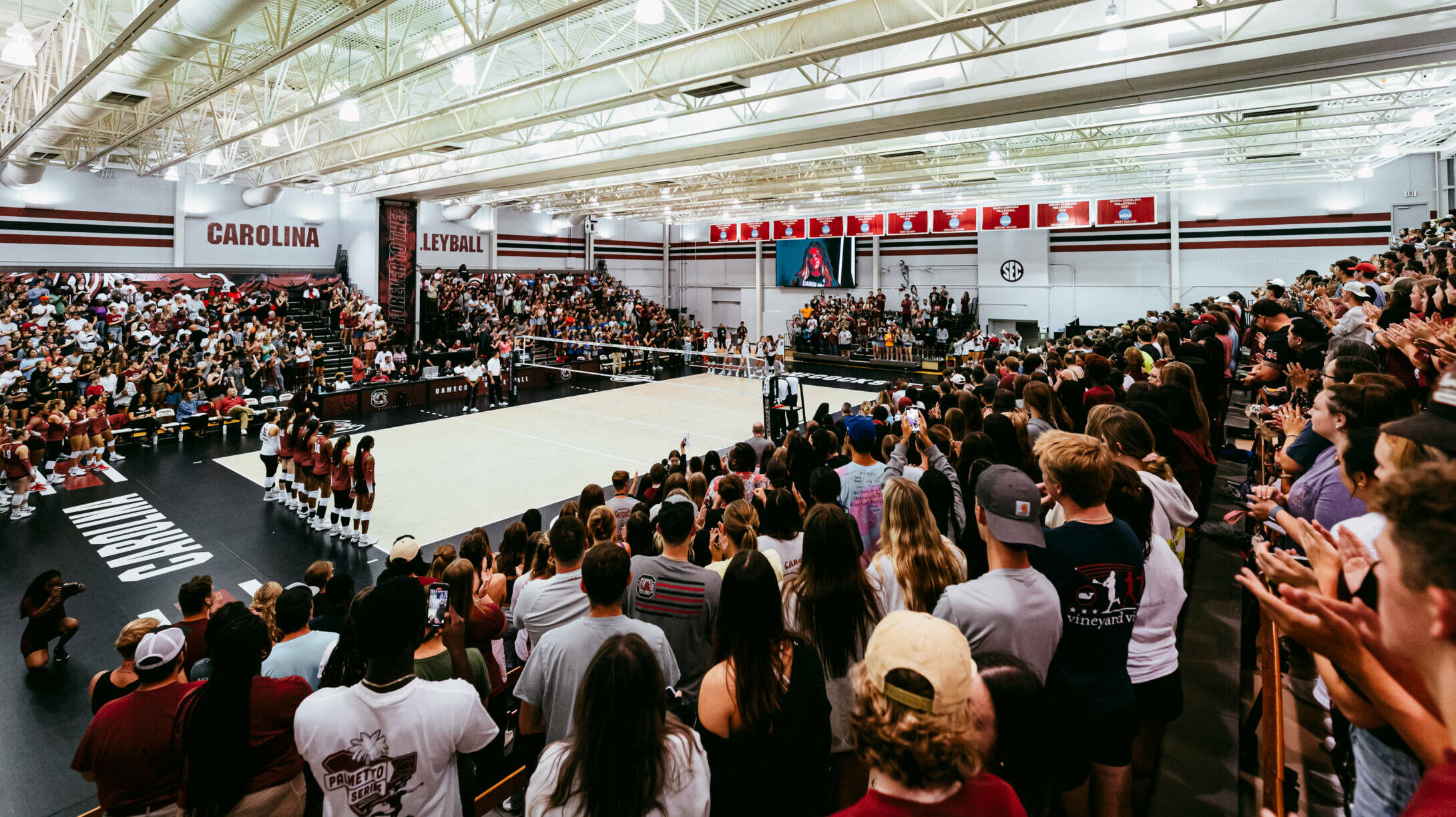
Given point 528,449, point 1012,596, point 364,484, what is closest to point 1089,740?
point 1012,596

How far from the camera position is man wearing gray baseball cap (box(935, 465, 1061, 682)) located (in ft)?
7.62

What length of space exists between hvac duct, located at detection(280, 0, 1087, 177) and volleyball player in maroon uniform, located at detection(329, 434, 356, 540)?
6.73m

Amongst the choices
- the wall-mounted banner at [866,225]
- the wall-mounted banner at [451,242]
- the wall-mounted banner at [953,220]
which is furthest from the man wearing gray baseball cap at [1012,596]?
the wall-mounted banner at [451,242]

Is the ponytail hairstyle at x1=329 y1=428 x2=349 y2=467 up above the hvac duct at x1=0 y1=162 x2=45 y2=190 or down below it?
below

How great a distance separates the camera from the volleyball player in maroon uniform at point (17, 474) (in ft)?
33.4

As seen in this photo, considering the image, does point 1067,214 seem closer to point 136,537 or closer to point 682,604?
point 682,604

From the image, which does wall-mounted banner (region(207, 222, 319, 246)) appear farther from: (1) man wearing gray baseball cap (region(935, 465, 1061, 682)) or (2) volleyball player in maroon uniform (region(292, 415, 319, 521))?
(1) man wearing gray baseball cap (region(935, 465, 1061, 682))

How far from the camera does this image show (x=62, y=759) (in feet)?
16.3

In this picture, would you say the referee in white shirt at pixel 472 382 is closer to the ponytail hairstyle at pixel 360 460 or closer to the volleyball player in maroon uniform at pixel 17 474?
the volleyball player in maroon uniform at pixel 17 474

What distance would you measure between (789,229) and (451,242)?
45.8ft

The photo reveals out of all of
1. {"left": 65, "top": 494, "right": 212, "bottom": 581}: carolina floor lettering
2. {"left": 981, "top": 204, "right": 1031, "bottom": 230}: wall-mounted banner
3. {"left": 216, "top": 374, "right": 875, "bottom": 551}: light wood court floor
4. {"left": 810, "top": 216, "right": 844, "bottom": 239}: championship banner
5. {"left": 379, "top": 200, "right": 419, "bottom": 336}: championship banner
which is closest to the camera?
{"left": 65, "top": 494, "right": 212, "bottom": 581}: carolina floor lettering

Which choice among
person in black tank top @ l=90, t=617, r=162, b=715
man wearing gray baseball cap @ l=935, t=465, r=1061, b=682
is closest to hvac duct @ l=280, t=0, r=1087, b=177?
man wearing gray baseball cap @ l=935, t=465, r=1061, b=682

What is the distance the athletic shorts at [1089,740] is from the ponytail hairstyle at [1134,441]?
4.05 ft

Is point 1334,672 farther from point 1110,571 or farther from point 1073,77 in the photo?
point 1073,77
